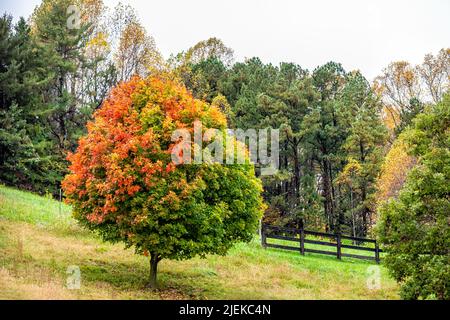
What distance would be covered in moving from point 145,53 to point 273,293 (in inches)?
1192

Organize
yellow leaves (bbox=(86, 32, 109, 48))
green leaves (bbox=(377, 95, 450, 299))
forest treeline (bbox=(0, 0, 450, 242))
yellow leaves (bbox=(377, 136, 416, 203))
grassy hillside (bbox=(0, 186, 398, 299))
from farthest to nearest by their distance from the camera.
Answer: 1. yellow leaves (bbox=(86, 32, 109, 48))
2. forest treeline (bbox=(0, 0, 450, 242))
3. yellow leaves (bbox=(377, 136, 416, 203))
4. grassy hillside (bbox=(0, 186, 398, 299))
5. green leaves (bbox=(377, 95, 450, 299))

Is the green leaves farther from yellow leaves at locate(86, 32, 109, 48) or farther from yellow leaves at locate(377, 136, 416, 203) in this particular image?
yellow leaves at locate(86, 32, 109, 48)

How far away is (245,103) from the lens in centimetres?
4625

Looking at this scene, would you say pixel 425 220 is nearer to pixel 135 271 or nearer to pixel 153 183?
pixel 153 183

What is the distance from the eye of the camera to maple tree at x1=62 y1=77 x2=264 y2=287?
54.5ft

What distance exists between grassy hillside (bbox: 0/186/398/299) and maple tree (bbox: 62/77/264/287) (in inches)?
67.3

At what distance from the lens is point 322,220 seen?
148ft

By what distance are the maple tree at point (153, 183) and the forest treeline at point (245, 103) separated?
64.9 feet

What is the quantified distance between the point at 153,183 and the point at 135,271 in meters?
5.61

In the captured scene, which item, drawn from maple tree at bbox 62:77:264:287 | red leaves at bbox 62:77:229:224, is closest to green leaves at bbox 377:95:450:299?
maple tree at bbox 62:77:264:287

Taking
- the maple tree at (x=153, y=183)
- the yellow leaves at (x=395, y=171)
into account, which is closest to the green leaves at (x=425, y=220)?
the maple tree at (x=153, y=183)

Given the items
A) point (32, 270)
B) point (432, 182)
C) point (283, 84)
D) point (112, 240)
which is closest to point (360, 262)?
point (432, 182)
